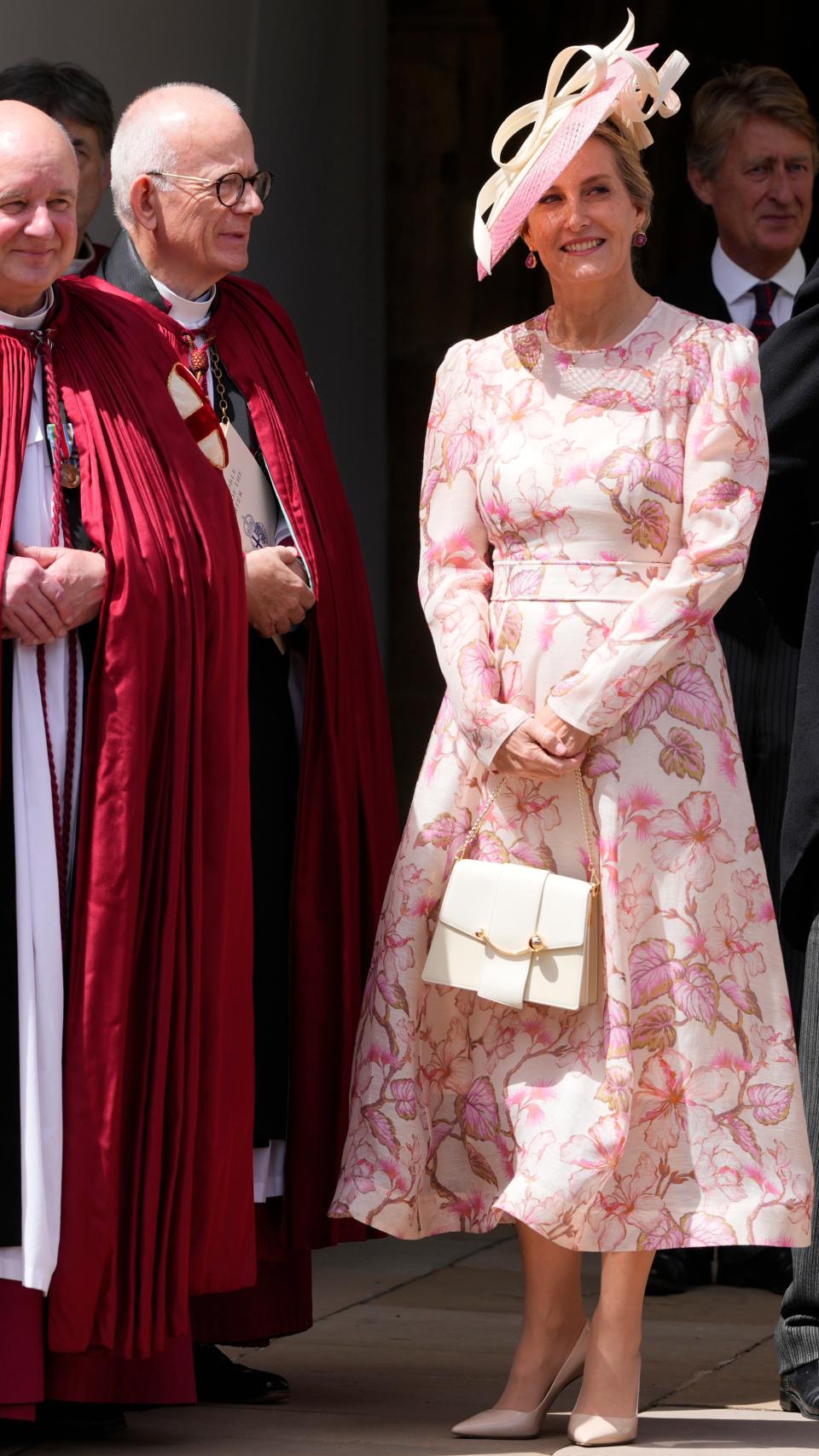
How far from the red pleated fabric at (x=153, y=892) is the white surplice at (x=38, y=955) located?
0.09ft

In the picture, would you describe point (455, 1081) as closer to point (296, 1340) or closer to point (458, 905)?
point (458, 905)

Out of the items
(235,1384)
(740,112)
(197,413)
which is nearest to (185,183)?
(197,413)

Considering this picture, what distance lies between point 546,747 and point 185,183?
3.82 ft

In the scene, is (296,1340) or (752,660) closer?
(296,1340)

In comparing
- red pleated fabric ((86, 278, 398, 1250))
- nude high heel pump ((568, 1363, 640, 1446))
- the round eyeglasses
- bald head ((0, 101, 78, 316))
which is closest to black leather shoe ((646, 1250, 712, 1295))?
red pleated fabric ((86, 278, 398, 1250))

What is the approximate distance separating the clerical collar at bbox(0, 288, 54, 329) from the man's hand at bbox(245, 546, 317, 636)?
20.6 inches

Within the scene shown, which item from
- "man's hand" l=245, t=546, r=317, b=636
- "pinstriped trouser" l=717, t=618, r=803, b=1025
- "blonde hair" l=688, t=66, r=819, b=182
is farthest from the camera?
"blonde hair" l=688, t=66, r=819, b=182

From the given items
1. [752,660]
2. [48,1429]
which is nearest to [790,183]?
[752,660]

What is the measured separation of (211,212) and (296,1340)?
2.10 metres

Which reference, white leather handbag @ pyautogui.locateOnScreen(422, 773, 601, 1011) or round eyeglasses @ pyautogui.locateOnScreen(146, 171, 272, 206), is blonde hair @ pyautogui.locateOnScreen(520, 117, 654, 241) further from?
white leather handbag @ pyautogui.locateOnScreen(422, 773, 601, 1011)

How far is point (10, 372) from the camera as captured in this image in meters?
3.76

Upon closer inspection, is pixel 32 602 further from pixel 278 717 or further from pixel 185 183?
pixel 185 183

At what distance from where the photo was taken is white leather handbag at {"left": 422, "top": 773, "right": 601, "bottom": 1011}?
3721 mm

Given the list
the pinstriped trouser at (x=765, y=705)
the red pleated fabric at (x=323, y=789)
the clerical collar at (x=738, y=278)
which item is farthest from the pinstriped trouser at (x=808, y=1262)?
the clerical collar at (x=738, y=278)
